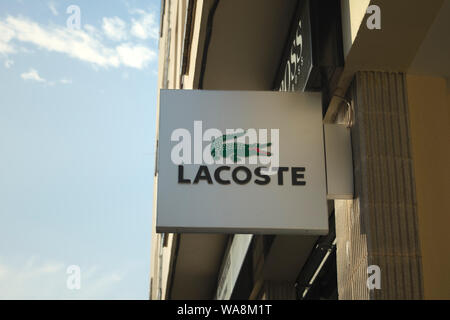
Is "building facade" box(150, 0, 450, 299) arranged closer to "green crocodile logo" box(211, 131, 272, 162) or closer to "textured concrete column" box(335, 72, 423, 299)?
"textured concrete column" box(335, 72, 423, 299)

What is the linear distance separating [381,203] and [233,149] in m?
1.10

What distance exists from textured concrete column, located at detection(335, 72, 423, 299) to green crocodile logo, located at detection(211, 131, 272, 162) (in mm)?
662

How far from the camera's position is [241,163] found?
17.5 feet

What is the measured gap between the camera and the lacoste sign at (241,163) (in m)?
5.19

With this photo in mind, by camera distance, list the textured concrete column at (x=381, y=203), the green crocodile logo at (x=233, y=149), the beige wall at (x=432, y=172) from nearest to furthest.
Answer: the textured concrete column at (x=381, y=203)
the beige wall at (x=432, y=172)
the green crocodile logo at (x=233, y=149)

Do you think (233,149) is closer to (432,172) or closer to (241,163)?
(241,163)

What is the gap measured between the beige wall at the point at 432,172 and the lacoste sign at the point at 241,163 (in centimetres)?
66

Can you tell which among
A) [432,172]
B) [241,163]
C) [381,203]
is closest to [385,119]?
[432,172]

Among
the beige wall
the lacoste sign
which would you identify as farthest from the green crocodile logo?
the beige wall

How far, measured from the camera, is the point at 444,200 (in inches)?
201

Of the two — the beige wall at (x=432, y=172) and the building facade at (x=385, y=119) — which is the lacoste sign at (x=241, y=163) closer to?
the building facade at (x=385, y=119)

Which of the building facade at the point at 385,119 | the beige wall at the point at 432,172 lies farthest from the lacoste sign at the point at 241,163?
the beige wall at the point at 432,172
